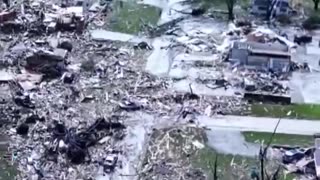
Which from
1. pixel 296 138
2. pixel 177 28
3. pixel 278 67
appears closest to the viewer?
pixel 296 138

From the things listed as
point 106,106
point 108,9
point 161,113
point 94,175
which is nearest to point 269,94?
point 161,113

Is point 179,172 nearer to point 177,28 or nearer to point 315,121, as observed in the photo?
point 315,121

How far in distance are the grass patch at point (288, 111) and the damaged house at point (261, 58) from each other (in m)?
2.30

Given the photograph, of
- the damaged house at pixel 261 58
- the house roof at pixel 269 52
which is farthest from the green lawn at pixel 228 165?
the house roof at pixel 269 52

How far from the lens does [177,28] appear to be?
29.3m

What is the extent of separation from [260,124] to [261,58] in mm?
3759

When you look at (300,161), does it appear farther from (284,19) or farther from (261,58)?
Answer: (284,19)

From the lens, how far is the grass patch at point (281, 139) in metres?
22.0

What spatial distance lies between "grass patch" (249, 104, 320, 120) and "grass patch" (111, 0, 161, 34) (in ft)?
23.3

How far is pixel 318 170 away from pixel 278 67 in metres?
6.50

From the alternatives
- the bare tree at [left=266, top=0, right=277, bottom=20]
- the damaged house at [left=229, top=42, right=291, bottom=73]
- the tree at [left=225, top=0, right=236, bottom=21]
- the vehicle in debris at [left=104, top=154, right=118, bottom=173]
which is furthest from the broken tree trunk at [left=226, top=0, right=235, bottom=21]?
the vehicle in debris at [left=104, top=154, right=118, bottom=173]

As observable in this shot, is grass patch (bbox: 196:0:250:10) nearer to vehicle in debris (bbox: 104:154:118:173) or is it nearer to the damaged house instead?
the damaged house

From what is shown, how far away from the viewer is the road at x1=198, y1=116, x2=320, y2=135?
22.7 m

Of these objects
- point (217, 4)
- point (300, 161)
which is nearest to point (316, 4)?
point (217, 4)
